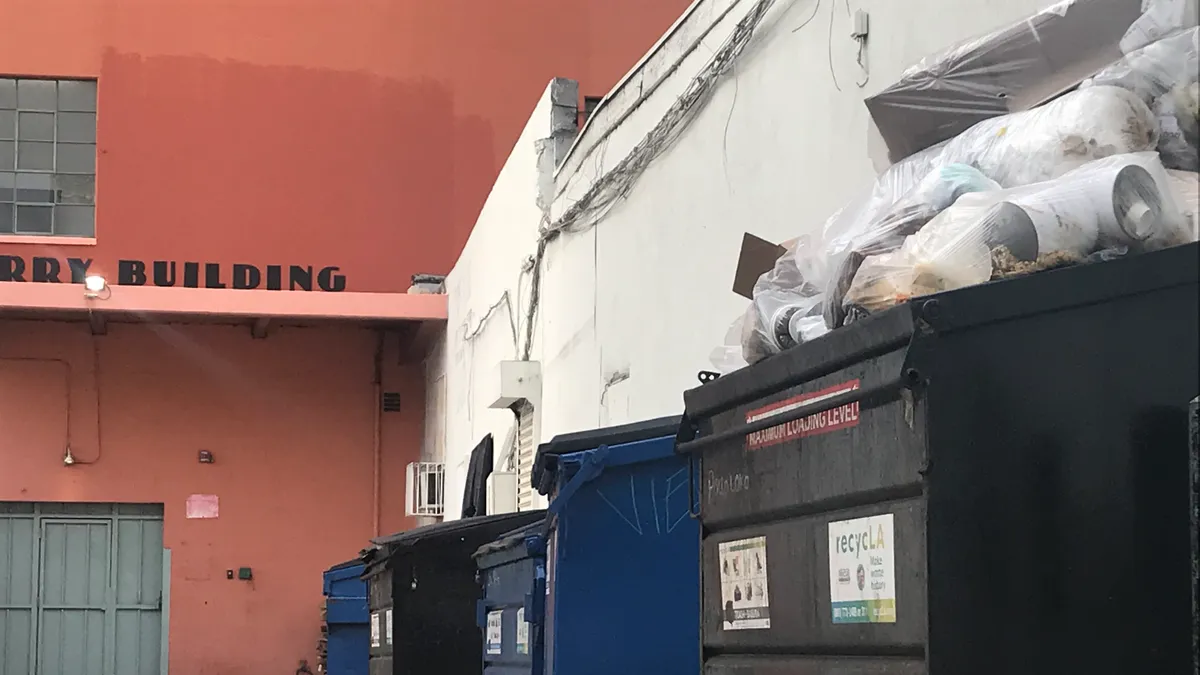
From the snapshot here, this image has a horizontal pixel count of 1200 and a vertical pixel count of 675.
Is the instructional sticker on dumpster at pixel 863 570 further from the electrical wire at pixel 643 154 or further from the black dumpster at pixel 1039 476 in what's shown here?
the electrical wire at pixel 643 154

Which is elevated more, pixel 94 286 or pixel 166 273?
pixel 166 273

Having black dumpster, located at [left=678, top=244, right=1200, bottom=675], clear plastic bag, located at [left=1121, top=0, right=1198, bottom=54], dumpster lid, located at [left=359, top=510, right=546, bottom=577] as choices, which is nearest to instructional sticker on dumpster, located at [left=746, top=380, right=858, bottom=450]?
black dumpster, located at [left=678, top=244, right=1200, bottom=675]

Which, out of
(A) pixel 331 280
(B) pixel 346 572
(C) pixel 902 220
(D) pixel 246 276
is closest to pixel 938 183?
(C) pixel 902 220

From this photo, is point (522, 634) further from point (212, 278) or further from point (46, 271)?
point (46, 271)

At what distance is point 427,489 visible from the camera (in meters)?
12.5

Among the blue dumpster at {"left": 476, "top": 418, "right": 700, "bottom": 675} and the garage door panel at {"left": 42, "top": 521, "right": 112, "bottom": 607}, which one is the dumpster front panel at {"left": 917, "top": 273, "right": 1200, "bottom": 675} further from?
the garage door panel at {"left": 42, "top": 521, "right": 112, "bottom": 607}

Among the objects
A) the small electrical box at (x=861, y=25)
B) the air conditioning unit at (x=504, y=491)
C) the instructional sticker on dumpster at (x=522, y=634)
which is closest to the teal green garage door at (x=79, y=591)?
the air conditioning unit at (x=504, y=491)

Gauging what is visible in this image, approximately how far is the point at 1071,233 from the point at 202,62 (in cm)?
1257

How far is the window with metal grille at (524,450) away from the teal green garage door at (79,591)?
18.9 ft

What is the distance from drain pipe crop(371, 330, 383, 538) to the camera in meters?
14.0

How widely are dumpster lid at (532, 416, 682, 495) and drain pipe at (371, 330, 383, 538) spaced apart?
10.2 m

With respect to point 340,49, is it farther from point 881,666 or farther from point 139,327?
point 881,666

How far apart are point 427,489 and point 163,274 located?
11.0ft

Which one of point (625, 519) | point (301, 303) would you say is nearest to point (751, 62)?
point (625, 519)
